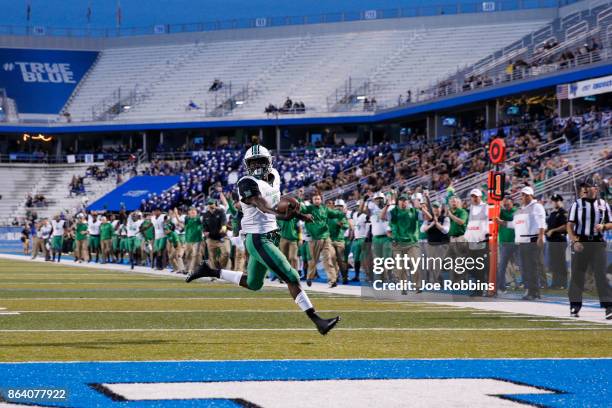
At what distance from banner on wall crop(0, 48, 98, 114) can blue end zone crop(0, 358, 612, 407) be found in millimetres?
62036

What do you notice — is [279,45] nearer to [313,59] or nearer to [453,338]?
[313,59]

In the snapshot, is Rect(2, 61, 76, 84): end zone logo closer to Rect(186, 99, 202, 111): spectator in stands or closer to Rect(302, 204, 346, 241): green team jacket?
Rect(186, 99, 202, 111): spectator in stands

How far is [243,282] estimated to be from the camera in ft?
35.4

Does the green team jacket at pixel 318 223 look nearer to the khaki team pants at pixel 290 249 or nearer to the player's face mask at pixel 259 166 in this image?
the khaki team pants at pixel 290 249

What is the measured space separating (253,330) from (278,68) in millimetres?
52138

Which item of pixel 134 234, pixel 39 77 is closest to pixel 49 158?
pixel 39 77

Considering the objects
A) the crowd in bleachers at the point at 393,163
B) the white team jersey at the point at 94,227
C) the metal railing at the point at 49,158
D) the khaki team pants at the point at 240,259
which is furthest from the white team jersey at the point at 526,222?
the metal railing at the point at 49,158

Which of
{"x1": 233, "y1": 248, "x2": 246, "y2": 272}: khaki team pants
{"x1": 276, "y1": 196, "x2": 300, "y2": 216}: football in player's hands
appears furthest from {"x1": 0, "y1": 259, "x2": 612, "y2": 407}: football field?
{"x1": 233, "y1": 248, "x2": 246, "y2": 272}: khaki team pants

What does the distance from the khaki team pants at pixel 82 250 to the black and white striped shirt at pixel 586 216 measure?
23965 millimetres

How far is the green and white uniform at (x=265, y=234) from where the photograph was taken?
391 inches

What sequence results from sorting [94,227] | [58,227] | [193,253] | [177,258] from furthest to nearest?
1. [58,227]
2. [94,227]
3. [177,258]
4. [193,253]

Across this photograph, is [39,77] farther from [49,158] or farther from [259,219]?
[259,219]

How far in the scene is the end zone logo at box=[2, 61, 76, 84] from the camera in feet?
224

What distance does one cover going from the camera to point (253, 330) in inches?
420
